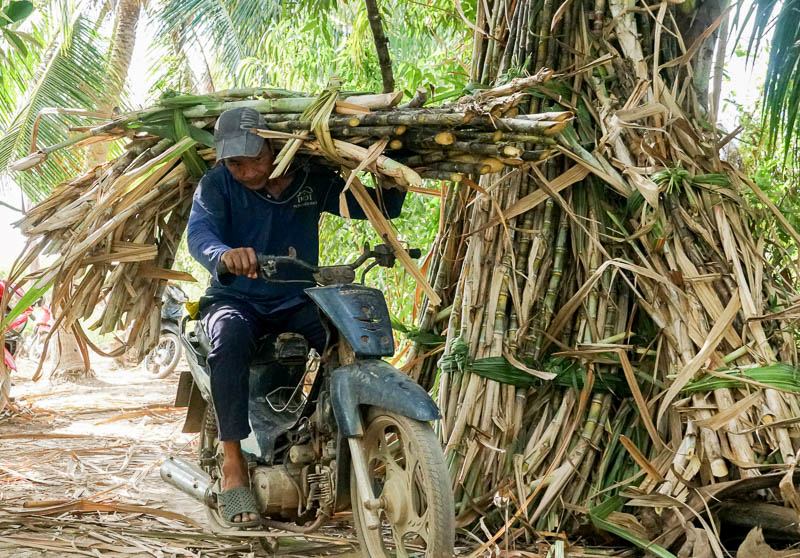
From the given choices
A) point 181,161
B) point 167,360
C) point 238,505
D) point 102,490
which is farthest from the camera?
point 167,360

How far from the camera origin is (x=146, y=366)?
39.7ft

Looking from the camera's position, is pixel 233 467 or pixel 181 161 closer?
pixel 233 467

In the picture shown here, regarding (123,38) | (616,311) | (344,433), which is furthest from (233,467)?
(123,38)

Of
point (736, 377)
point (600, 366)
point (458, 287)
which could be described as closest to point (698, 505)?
point (736, 377)

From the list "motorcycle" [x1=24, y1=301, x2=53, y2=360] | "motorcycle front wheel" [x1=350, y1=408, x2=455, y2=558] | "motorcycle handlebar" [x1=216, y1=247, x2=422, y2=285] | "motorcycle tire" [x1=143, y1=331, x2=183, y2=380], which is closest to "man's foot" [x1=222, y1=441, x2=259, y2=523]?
"motorcycle front wheel" [x1=350, y1=408, x2=455, y2=558]

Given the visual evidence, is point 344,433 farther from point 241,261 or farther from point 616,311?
point 616,311

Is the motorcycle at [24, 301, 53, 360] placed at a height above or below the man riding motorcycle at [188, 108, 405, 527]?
Result: above

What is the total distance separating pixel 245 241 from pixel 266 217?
136 mm

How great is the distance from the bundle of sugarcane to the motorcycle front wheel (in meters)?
0.73

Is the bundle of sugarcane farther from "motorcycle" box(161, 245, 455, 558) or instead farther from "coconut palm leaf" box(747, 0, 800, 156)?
"coconut palm leaf" box(747, 0, 800, 156)

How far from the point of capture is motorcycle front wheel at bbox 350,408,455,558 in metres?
2.90

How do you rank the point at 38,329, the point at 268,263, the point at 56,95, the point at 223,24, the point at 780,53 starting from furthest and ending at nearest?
the point at 223,24, the point at 38,329, the point at 56,95, the point at 780,53, the point at 268,263

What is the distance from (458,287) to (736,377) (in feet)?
4.12

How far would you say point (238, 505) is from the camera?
3547 millimetres
